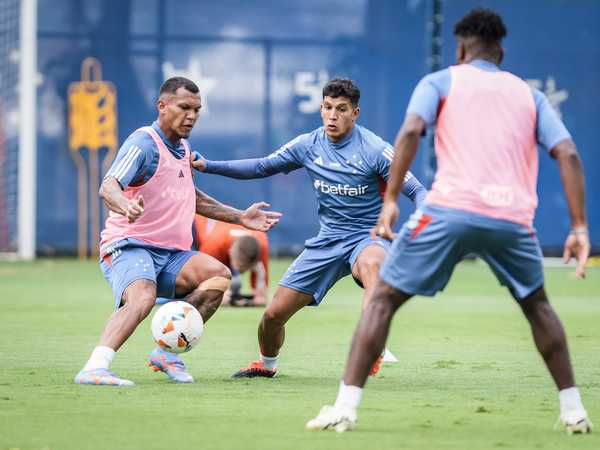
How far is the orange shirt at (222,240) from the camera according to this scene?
1440cm

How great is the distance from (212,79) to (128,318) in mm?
14679

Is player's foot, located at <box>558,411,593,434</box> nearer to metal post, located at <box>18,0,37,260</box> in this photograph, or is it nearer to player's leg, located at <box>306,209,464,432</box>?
→ player's leg, located at <box>306,209,464,432</box>

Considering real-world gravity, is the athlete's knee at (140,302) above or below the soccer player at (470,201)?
below

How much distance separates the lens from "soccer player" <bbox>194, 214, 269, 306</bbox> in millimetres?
14117

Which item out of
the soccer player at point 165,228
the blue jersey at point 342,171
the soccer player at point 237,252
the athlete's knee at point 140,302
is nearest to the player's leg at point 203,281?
the soccer player at point 165,228

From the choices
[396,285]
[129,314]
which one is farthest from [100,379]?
[396,285]

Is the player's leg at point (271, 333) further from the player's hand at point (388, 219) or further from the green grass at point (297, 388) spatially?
the player's hand at point (388, 219)

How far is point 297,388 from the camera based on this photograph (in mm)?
7715

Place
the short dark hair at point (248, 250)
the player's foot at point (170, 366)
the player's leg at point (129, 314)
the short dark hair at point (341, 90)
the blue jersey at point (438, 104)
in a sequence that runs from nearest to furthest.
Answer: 1. the blue jersey at point (438, 104)
2. the player's leg at point (129, 314)
3. the player's foot at point (170, 366)
4. the short dark hair at point (341, 90)
5. the short dark hair at point (248, 250)

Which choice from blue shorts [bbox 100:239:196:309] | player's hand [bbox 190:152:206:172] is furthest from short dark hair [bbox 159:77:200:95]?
blue shorts [bbox 100:239:196:309]

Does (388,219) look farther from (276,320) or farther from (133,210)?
(276,320)

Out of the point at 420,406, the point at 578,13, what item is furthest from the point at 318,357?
the point at 578,13

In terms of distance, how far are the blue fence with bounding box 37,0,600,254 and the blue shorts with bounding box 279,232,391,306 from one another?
43.3 ft

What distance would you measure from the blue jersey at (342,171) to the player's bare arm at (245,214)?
0.25 metres
